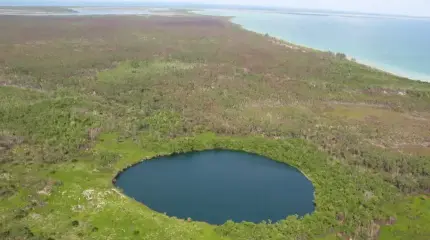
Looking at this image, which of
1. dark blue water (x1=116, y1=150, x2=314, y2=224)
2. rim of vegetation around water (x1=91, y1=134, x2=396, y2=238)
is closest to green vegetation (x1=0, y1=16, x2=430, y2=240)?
A: rim of vegetation around water (x1=91, y1=134, x2=396, y2=238)

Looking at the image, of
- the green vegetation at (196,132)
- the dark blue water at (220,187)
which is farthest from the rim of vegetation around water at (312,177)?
the dark blue water at (220,187)

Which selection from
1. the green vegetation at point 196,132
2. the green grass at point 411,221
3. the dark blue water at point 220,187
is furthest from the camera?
the dark blue water at point 220,187

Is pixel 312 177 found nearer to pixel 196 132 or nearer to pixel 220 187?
pixel 220 187

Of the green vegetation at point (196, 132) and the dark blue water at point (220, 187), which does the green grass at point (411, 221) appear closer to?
the green vegetation at point (196, 132)

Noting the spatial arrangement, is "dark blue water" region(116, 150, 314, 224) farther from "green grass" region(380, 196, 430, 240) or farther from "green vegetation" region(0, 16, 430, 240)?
"green grass" region(380, 196, 430, 240)

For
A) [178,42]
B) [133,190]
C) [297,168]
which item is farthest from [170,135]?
[178,42]

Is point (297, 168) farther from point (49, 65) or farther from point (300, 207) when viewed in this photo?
point (49, 65)

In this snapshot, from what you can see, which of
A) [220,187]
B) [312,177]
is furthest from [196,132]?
[312,177]

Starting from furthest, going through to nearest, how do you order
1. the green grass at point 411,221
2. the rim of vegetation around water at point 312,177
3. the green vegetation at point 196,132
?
the rim of vegetation around water at point 312,177 < the green grass at point 411,221 < the green vegetation at point 196,132
